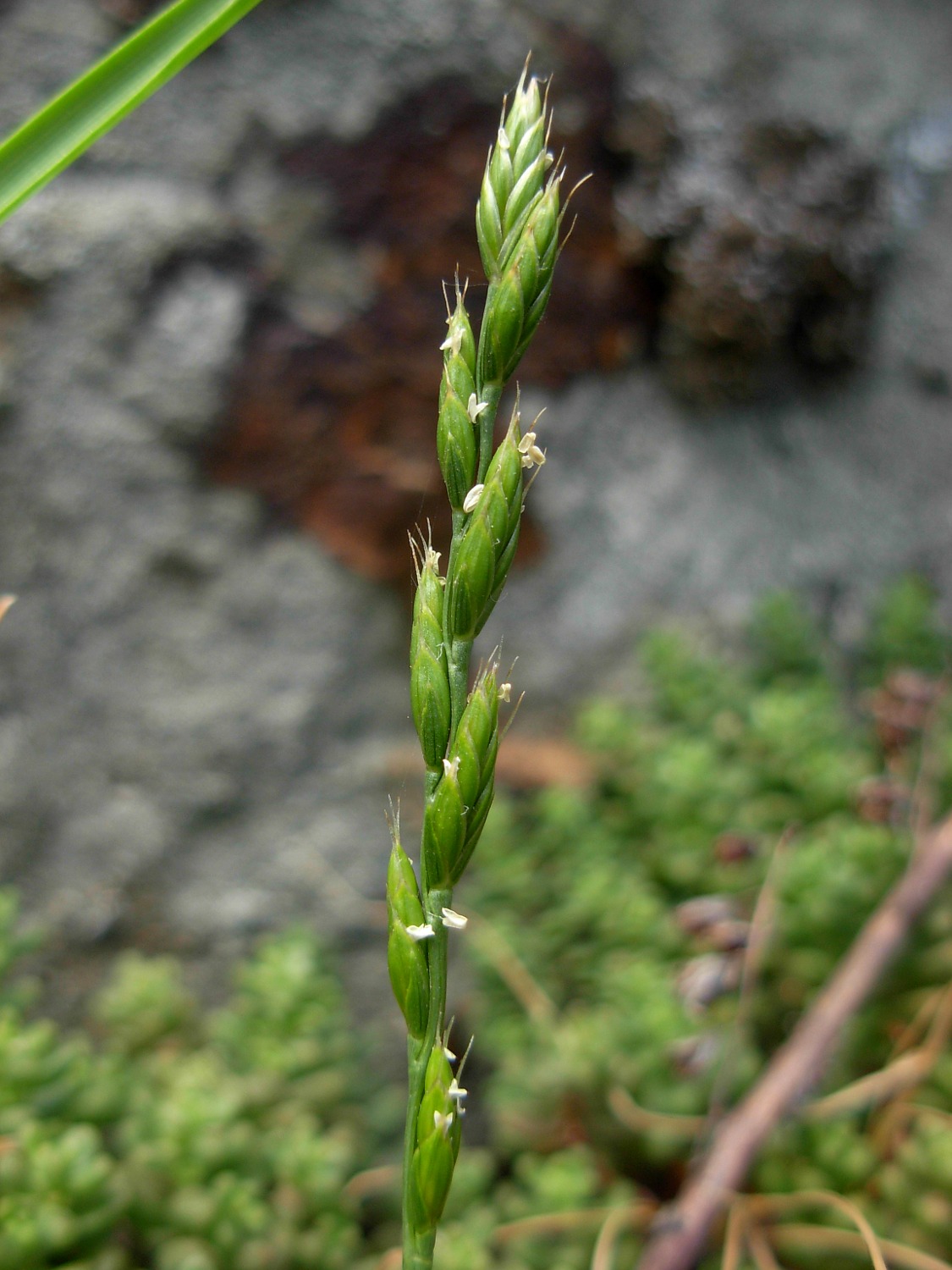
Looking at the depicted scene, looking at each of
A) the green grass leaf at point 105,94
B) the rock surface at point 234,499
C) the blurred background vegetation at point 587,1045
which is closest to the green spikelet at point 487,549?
the green grass leaf at point 105,94

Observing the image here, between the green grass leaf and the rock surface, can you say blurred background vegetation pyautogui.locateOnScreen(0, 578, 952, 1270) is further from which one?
the green grass leaf

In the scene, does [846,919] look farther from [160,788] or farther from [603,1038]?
[160,788]

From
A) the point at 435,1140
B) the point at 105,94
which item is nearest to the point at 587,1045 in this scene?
the point at 435,1140

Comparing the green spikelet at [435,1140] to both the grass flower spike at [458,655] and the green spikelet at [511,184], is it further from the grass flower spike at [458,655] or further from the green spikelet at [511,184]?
the green spikelet at [511,184]

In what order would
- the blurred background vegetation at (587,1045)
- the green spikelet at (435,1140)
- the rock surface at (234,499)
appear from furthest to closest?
the rock surface at (234,499), the blurred background vegetation at (587,1045), the green spikelet at (435,1140)

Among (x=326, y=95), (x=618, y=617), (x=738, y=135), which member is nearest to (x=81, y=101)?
(x=326, y=95)

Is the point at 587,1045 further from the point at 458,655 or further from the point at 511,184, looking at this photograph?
the point at 511,184

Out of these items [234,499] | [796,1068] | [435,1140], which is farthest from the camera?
[234,499]

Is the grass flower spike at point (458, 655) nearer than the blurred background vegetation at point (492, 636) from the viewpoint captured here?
Yes
